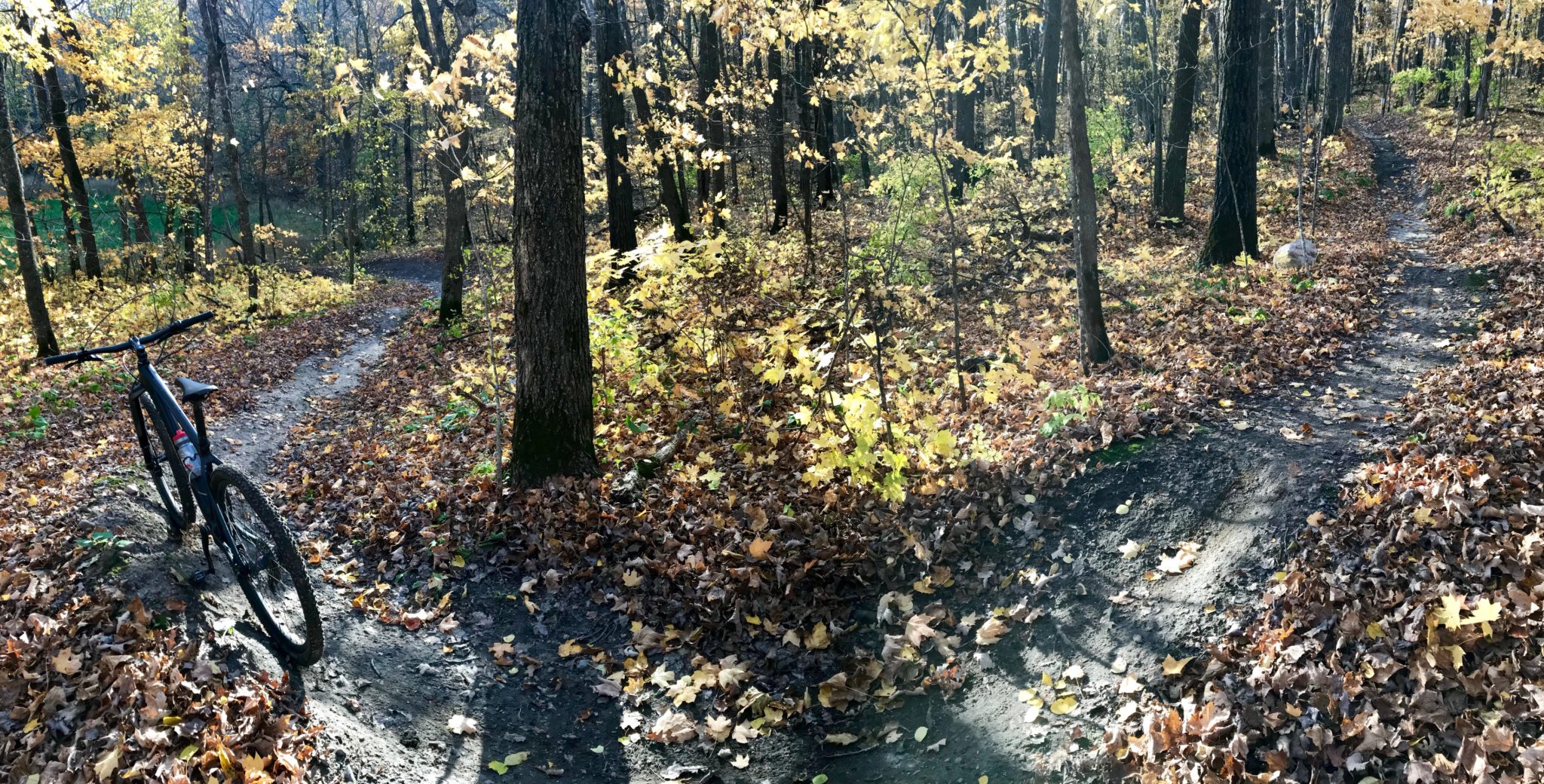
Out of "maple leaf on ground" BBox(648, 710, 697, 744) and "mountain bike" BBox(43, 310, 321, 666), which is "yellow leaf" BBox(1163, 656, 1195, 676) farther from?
"mountain bike" BBox(43, 310, 321, 666)

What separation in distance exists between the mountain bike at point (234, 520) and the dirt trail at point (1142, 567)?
108 inches

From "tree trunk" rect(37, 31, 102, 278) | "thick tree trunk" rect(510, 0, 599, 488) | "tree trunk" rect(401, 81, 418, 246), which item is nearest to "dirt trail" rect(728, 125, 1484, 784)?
"thick tree trunk" rect(510, 0, 599, 488)

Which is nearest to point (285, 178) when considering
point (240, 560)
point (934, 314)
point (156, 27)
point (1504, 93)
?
point (156, 27)

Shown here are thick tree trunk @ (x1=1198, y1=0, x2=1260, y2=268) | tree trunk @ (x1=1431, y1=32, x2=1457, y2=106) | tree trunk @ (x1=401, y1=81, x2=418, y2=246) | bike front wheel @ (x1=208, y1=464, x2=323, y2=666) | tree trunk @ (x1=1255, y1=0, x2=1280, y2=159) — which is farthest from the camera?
tree trunk @ (x1=401, y1=81, x2=418, y2=246)

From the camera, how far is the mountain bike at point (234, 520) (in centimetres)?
415

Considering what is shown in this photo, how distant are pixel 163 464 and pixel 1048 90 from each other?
2287 centimetres

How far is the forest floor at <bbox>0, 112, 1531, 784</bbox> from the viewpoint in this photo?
3.98 metres

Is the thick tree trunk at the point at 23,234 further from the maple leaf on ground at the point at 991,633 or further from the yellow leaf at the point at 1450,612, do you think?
the yellow leaf at the point at 1450,612

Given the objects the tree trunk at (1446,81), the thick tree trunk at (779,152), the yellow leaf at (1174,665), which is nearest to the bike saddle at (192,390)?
the yellow leaf at (1174,665)

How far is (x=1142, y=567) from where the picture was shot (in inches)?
187

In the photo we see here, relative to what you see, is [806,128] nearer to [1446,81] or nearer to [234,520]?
[234,520]

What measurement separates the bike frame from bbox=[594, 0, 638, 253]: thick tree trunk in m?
7.95

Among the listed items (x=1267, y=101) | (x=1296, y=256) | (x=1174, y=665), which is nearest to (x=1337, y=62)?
(x=1267, y=101)

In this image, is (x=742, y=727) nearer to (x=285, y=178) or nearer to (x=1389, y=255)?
(x=1389, y=255)
